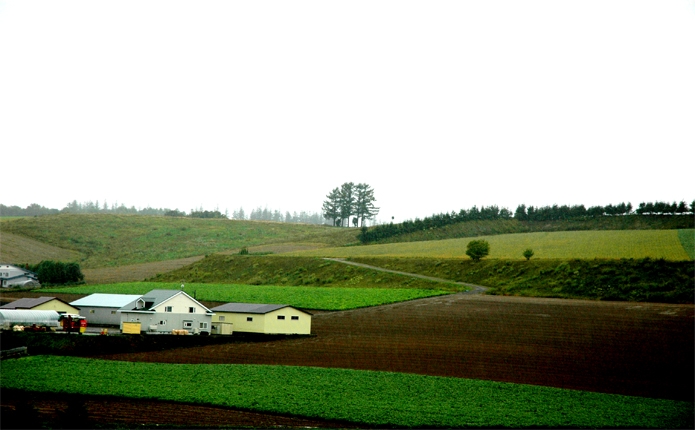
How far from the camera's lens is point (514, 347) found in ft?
119

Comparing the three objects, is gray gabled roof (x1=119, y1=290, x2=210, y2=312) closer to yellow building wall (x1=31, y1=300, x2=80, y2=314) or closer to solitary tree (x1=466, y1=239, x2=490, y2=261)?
yellow building wall (x1=31, y1=300, x2=80, y2=314)

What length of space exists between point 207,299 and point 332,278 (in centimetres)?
1699

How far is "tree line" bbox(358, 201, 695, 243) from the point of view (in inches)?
3976

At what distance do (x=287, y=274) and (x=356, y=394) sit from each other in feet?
157

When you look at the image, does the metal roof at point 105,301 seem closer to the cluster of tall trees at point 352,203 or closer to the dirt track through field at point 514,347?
the dirt track through field at point 514,347

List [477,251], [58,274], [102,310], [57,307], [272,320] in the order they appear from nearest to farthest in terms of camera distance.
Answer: [272,320], [57,307], [102,310], [477,251], [58,274]

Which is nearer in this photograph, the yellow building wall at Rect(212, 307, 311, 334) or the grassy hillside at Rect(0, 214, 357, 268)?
the yellow building wall at Rect(212, 307, 311, 334)

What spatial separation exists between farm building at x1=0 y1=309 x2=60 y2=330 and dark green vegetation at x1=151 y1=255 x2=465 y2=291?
30.8m

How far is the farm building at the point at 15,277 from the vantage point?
223ft

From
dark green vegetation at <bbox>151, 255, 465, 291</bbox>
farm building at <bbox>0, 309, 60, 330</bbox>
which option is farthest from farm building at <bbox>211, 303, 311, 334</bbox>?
dark green vegetation at <bbox>151, 255, 465, 291</bbox>

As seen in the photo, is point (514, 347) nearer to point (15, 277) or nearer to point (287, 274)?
point (287, 274)

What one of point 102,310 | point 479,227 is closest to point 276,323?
point 102,310

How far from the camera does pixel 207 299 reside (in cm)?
5778

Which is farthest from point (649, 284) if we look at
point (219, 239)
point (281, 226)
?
point (281, 226)
